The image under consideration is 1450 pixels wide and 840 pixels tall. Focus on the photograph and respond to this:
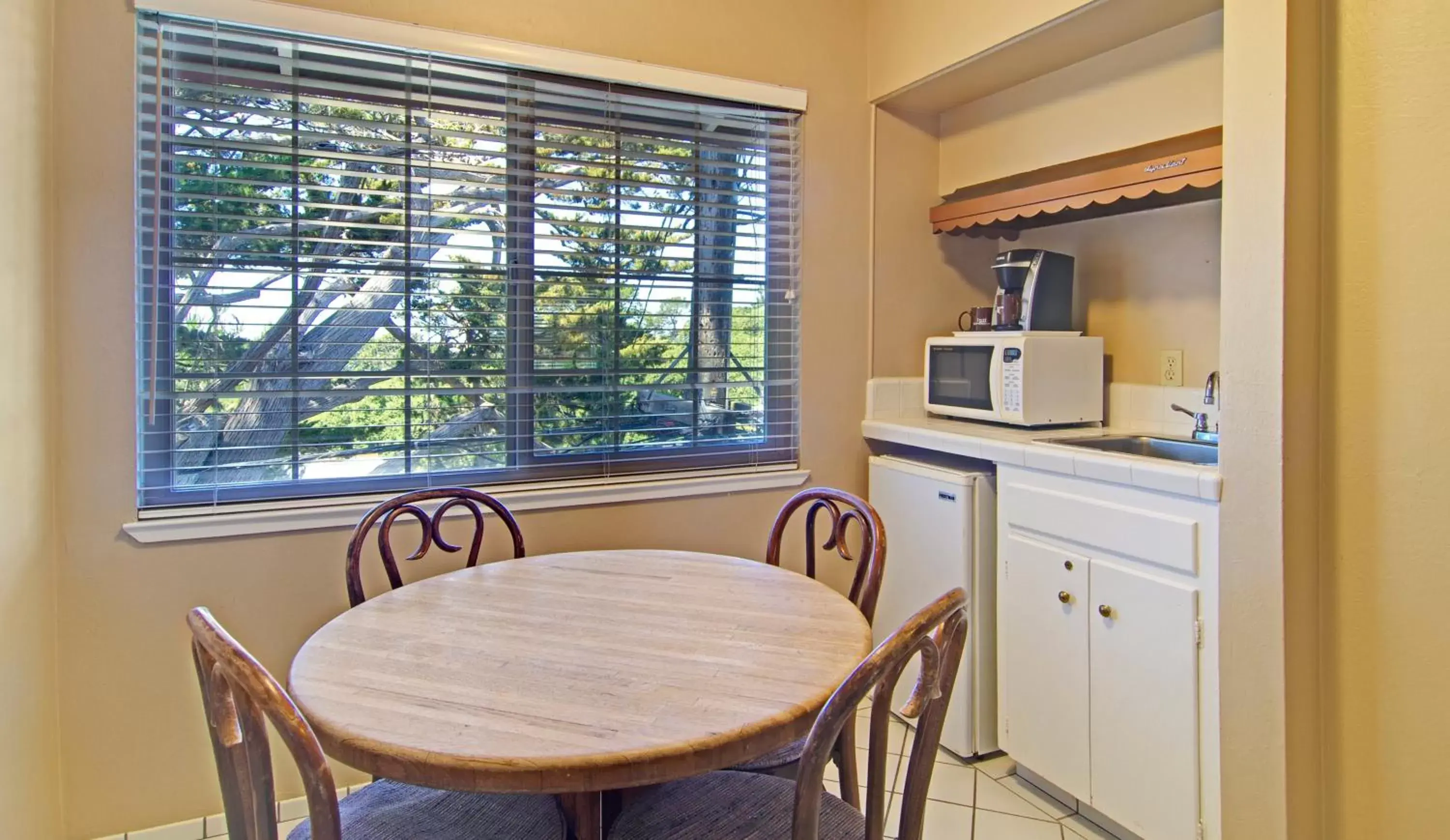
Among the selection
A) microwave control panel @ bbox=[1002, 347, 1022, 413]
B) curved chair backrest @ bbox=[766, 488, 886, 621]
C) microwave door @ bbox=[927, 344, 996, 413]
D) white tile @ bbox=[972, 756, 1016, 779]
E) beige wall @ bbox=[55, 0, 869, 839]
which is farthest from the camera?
microwave door @ bbox=[927, 344, 996, 413]

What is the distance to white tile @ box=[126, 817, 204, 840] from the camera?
1844mm

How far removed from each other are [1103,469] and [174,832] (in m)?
2.39

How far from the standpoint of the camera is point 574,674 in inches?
44.3

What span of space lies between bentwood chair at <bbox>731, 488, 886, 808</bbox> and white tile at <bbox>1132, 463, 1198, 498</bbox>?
0.59 m

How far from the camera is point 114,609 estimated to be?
1.81 meters

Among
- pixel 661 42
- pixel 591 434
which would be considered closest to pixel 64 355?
pixel 591 434

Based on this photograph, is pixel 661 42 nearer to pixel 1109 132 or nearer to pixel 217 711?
pixel 1109 132

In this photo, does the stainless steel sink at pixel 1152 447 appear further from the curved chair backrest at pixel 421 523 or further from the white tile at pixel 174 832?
the white tile at pixel 174 832

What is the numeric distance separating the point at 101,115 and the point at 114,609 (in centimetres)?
114

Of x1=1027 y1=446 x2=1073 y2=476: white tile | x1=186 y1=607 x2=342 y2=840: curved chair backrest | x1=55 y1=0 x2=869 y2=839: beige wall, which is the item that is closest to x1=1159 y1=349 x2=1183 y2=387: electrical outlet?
x1=1027 y1=446 x2=1073 y2=476: white tile

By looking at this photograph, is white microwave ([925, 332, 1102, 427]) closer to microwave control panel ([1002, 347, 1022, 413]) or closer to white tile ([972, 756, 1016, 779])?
microwave control panel ([1002, 347, 1022, 413])

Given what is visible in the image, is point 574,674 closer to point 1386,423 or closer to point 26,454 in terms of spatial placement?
point 26,454

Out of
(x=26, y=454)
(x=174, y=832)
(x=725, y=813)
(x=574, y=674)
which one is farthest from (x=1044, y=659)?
(x=26, y=454)

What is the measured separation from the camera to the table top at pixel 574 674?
2.97 feet
